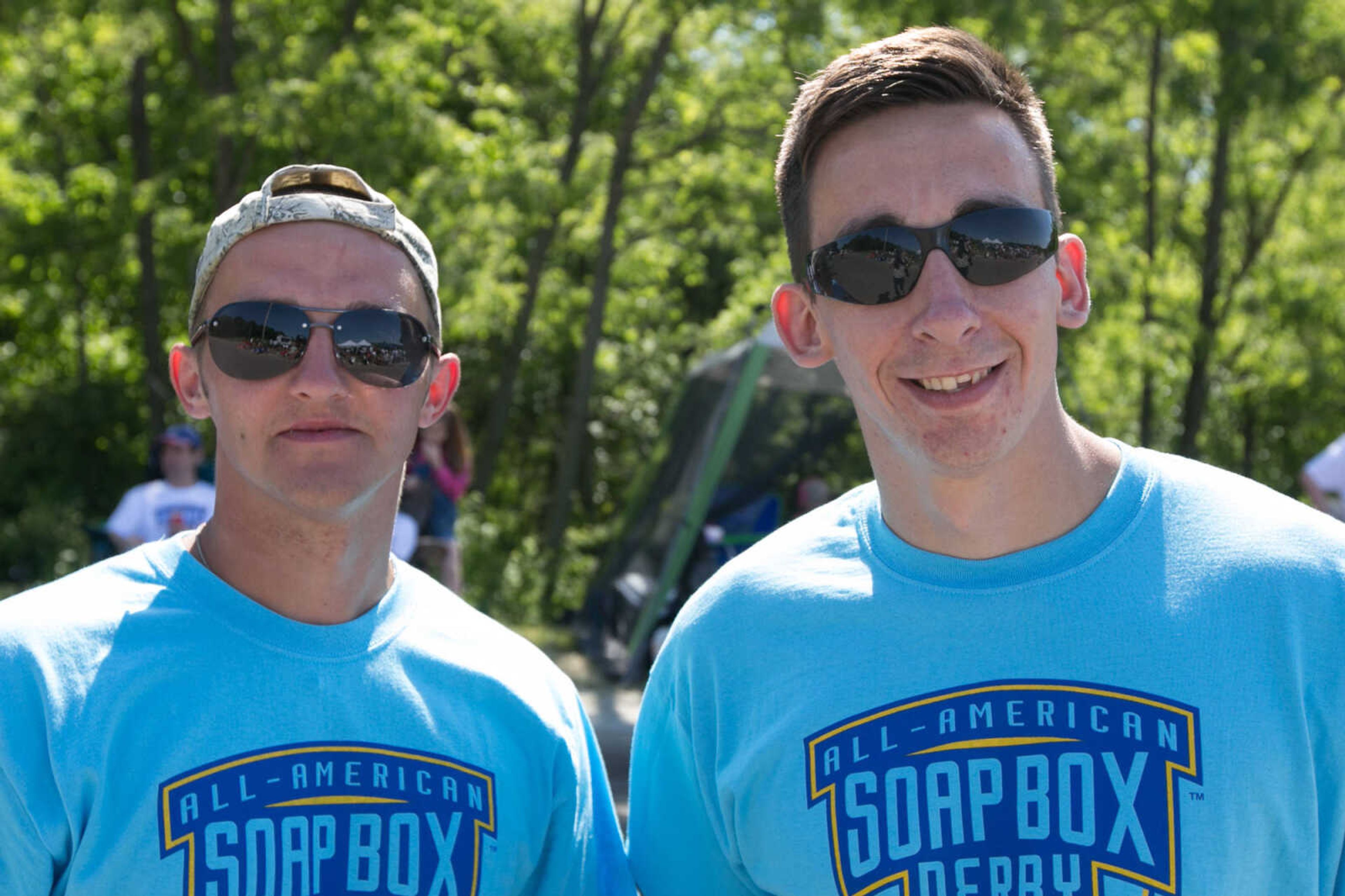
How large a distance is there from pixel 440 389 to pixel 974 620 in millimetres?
1022

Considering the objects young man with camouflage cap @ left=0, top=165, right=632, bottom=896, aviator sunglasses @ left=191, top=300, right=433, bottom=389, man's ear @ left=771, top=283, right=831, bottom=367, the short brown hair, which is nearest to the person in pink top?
young man with camouflage cap @ left=0, top=165, right=632, bottom=896

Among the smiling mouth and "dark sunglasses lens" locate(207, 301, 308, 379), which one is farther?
"dark sunglasses lens" locate(207, 301, 308, 379)

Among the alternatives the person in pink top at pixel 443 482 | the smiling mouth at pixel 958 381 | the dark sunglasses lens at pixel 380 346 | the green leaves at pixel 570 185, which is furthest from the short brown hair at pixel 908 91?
the green leaves at pixel 570 185

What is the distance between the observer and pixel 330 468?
2.19 metres

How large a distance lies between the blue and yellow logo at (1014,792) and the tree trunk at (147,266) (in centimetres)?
1316

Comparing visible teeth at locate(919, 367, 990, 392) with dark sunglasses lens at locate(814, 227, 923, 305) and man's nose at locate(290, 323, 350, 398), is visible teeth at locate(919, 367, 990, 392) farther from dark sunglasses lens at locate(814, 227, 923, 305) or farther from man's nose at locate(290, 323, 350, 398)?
man's nose at locate(290, 323, 350, 398)

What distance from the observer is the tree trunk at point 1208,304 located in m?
15.9

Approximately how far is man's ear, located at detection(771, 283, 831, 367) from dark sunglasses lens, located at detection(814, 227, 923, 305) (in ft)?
0.47

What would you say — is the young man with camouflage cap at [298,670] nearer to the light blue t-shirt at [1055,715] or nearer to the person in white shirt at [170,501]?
the light blue t-shirt at [1055,715]

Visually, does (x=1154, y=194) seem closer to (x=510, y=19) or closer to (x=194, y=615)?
(x=510, y=19)

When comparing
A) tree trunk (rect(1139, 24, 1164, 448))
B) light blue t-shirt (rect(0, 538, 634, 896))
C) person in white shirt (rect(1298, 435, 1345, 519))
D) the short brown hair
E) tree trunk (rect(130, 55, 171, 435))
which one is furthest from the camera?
tree trunk (rect(1139, 24, 1164, 448))

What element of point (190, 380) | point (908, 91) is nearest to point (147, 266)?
point (190, 380)

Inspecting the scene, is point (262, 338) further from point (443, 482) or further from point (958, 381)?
point (443, 482)

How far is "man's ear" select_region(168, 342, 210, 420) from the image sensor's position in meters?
2.32
